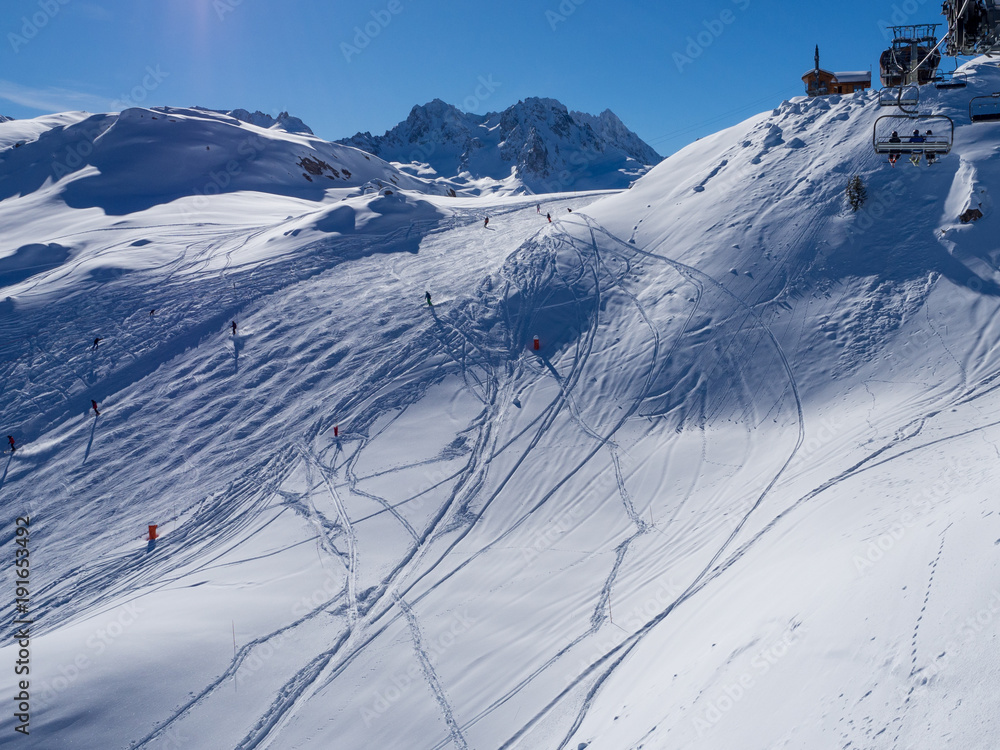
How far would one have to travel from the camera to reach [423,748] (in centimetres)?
958

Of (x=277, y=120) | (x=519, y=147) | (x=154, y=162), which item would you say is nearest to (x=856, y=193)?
(x=154, y=162)

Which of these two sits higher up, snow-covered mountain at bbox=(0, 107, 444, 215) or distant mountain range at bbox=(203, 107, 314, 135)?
distant mountain range at bbox=(203, 107, 314, 135)

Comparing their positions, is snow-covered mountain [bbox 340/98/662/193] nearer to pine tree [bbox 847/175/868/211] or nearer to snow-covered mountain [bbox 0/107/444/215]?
snow-covered mountain [bbox 0/107/444/215]

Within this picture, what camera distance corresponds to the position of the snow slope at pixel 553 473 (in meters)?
8.55

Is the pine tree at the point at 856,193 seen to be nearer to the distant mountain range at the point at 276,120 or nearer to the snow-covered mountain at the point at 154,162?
the snow-covered mountain at the point at 154,162

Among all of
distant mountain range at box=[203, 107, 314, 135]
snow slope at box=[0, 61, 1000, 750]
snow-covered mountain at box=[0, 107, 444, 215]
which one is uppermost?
distant mountain range at box=[203, 107, 314, 135]

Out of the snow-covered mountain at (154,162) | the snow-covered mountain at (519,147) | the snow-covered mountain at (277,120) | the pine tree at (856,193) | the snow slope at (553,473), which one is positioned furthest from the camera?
the snow-covered mountain at (277,120)

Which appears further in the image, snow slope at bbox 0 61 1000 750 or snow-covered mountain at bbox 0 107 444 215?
snow-covered mountain at bbox 0 107 444 215

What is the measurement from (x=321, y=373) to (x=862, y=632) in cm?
1790

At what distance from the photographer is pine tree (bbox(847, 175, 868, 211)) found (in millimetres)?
22455

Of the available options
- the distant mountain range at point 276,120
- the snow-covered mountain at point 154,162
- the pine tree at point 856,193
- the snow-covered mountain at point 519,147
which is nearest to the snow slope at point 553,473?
the pine tree at point 856,193

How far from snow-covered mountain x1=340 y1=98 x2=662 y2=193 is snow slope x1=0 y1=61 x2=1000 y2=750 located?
79.5 meters

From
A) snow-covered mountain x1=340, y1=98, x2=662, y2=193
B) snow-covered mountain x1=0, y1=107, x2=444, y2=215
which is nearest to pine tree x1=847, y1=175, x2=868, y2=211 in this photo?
snow-covered mountain x1=0, y1=107, x2=444, y2=215

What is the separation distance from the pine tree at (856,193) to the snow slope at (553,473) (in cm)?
60
